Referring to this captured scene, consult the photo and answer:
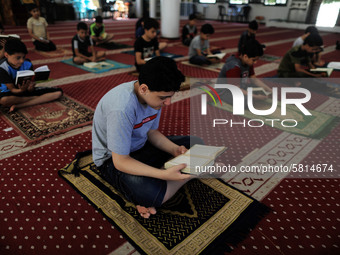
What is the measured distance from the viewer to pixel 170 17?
681 cm

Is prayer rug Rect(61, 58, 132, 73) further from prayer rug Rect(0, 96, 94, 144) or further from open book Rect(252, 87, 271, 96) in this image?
open book Rect(252, 87, 271, 96)

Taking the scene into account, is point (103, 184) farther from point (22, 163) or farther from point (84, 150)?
point (22, 163)

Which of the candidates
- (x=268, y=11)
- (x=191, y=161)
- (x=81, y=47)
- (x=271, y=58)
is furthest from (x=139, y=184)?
(x=268, y=11)

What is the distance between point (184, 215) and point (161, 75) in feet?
2.44

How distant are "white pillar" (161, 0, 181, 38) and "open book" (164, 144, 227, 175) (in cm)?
618

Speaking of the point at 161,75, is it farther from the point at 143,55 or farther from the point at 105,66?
the point at 105,66

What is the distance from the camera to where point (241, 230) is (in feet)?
4.12

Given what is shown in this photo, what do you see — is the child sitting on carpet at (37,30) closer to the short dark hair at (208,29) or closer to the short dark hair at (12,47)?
the short dark hair at (12,47)

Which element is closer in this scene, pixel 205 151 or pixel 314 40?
pixel 205 151

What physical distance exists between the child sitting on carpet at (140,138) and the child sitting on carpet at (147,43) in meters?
2.32

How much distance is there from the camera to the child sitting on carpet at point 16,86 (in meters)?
2.22

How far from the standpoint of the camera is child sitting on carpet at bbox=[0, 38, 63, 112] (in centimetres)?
222

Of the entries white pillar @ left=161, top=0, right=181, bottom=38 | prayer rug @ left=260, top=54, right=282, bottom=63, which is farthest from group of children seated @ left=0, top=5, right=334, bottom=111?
white pillar @ left=161, top=0, right=181, bottom=38

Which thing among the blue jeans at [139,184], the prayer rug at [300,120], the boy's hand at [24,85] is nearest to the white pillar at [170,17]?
the prayer rug at [300,120]
